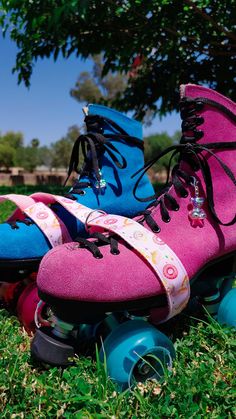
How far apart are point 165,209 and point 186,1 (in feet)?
17.9

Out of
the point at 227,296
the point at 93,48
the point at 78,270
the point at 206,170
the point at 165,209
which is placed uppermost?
the point at 93,48

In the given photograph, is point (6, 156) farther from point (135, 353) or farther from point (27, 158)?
point (135, 353)

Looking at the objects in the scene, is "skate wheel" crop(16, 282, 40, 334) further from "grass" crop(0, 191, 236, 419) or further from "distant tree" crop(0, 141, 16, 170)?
"distant tree" crop(0, 141, 16, 170)

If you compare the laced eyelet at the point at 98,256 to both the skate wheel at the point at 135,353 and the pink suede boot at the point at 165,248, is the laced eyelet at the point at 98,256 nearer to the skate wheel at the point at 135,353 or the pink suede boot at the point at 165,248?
the pink suede boot at the point at 165,248

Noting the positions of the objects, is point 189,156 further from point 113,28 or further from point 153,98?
point 153,98

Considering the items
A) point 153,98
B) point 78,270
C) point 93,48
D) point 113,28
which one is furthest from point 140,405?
point 153,98

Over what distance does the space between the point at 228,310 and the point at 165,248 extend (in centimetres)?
41

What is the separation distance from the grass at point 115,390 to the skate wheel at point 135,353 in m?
0.03

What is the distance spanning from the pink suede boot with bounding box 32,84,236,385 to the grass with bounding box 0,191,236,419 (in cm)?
7

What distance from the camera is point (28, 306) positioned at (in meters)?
1.81

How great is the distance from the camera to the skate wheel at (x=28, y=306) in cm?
178

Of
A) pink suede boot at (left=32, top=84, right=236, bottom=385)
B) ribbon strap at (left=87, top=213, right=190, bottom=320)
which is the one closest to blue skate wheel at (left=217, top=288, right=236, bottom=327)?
pink suede boot at (left=32, top=84, right=236, bottom=385)

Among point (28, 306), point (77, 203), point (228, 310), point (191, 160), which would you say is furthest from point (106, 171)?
point (228, 310)

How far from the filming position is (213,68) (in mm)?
9078
